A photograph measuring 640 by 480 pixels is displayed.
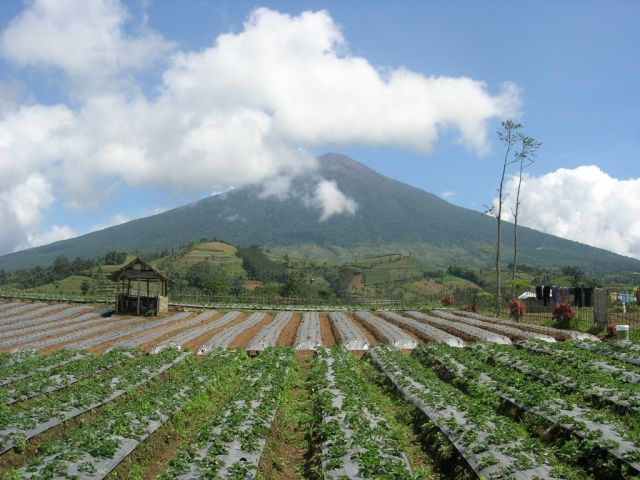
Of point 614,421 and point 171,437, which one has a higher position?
point 614,421

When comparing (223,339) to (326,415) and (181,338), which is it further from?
(326,415)

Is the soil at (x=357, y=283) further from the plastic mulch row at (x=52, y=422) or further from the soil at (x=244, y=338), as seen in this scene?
the plastic mulch row at (x=52, y=422)

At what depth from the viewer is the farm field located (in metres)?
6.86

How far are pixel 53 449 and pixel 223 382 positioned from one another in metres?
6.89

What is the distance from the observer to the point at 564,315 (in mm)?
25219

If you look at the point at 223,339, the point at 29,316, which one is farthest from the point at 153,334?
the point at 29,316

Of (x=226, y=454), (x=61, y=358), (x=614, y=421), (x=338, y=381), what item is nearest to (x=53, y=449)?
(x=226, y=454)

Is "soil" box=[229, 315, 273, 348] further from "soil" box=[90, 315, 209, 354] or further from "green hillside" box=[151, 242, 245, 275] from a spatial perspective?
"green hillside" box=[151, 242, 245, 275]

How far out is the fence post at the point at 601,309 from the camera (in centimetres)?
2320

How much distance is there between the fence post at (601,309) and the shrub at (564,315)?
130 cm

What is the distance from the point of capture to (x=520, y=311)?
29.5 meters

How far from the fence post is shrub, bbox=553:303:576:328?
1296mm

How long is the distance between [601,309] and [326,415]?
18.8 m

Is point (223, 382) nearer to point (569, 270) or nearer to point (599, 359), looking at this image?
point (599, 359)
